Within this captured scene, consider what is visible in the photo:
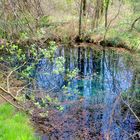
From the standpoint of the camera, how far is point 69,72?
31.1ft

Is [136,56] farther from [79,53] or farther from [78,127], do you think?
[78,127]

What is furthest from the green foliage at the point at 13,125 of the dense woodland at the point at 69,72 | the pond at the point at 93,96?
the pond at the point at 93,96

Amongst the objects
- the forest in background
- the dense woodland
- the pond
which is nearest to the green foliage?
the dense woodland

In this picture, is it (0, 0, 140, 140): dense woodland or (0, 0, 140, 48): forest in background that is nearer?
(0, 0, 140, 140): dense woodland

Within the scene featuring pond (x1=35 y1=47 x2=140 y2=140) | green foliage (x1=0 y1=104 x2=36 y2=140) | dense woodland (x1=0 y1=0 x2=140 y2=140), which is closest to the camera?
green foliage (x1=0 y1=104 x2=36 y2=140)

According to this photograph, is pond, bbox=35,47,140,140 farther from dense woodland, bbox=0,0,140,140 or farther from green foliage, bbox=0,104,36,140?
green foliage, bbox=0,104,36,140

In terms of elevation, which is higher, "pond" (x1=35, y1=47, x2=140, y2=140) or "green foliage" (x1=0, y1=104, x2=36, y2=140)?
"green foliage" (x1=0, y1=104, x2=36, y2=140)

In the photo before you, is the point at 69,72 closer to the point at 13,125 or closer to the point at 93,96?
the point at 13,125

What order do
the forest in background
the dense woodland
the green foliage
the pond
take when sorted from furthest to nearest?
1. the forest in background
2. the pond
3. the dense woodland
4. the green foliage

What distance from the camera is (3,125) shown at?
27.7 feet

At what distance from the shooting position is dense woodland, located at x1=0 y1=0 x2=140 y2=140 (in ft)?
29.1

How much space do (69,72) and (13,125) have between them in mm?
2228

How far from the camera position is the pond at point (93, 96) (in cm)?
950

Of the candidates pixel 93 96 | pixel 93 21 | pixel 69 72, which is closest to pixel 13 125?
pixel 69 72
